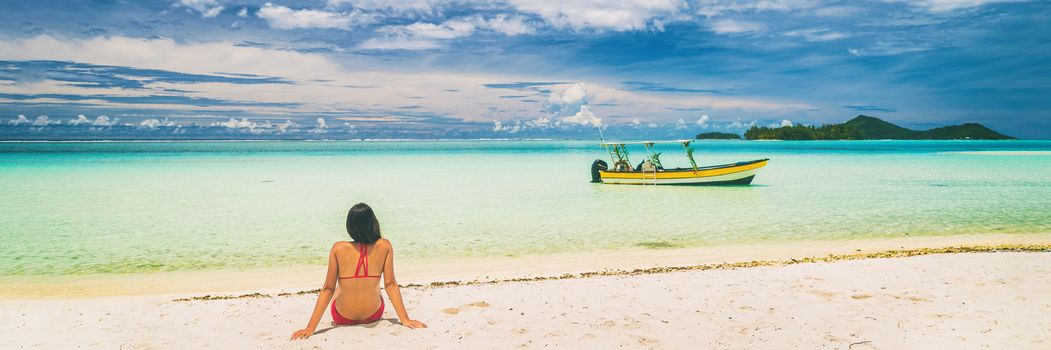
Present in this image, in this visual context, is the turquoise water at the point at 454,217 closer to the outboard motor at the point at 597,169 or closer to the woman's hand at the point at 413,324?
the outboard motor at the point at 597,169

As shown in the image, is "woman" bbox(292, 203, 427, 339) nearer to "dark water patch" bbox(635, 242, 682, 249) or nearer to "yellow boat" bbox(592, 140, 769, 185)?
"dark water patch" bbox(635, 242, 682, 249)

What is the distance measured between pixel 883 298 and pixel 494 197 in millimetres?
18397

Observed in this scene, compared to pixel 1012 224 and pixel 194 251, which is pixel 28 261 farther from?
pixel 1012 224

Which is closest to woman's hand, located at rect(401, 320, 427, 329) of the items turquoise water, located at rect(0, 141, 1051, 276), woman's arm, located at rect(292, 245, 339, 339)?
woman's arm, located at rect(292, 245, 339, 339)

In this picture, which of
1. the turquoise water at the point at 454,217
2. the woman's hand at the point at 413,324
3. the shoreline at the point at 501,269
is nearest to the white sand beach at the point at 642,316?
the woman's hand at the point at 413,324

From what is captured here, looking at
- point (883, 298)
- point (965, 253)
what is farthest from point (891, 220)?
point (883, 298)

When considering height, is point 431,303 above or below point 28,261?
above

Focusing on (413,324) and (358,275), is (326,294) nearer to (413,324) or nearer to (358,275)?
(358,275)

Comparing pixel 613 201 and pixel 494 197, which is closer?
pixel 613 201

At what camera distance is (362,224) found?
5.29 m

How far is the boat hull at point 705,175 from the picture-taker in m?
28.0

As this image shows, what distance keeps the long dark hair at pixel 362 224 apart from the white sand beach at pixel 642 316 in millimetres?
945

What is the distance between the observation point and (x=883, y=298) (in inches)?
270

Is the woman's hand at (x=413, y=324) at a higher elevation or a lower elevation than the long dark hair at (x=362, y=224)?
lower
